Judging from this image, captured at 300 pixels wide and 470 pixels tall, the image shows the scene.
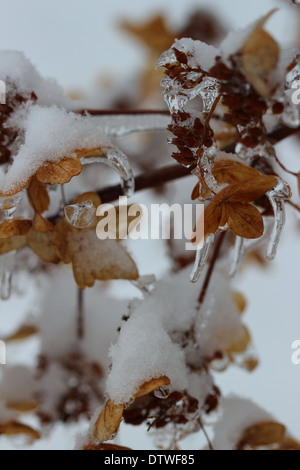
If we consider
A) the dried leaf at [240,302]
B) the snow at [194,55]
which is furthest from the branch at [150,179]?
the dried leaf at [240,302]

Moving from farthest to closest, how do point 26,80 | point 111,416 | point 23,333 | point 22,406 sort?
1. point 23,333
2. point 22,406
3. point 26,80
4. point 111,416

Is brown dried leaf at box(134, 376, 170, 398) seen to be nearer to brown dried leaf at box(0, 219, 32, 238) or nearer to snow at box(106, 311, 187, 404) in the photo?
snow at box(106, 311, 187, 404)

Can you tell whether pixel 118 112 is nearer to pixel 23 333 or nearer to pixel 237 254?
pixel 237 254

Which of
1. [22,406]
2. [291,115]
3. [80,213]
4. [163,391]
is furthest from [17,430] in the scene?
[291,115]

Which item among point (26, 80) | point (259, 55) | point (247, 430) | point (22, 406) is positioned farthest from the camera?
point (22, 406)

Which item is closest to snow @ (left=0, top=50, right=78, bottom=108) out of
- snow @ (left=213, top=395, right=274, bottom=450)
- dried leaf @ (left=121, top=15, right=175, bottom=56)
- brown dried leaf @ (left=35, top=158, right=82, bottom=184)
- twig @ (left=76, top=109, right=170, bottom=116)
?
twig @ (left=76, top=109, right=170, bottom=116)

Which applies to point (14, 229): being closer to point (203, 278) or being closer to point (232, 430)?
point (203, 278)

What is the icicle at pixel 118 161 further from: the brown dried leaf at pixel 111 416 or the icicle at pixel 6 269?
the brown dried leaf at pixel 111 416
